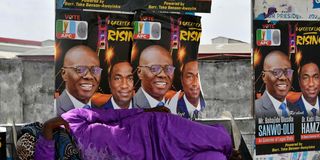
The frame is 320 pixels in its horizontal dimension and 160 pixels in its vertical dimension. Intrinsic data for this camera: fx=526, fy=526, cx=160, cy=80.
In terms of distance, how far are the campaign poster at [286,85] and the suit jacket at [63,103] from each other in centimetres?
160

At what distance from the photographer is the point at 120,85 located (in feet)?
13.4

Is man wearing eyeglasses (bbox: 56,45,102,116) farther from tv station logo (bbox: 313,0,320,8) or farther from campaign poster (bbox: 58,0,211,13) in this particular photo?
tv station logo (bbox: 313,0,320,8)

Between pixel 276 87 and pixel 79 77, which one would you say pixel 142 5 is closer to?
pixel 79 77

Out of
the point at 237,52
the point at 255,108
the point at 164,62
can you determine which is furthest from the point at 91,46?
the point at 237,52

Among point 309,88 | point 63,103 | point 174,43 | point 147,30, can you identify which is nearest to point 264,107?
point 309,88

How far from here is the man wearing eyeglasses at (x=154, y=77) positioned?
A: 4141mm

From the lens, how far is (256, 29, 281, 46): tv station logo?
14.5ft

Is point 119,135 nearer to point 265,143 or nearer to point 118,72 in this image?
point 118,72

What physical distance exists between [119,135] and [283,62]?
67.4 inches

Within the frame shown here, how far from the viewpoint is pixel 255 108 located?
4484 millimetres

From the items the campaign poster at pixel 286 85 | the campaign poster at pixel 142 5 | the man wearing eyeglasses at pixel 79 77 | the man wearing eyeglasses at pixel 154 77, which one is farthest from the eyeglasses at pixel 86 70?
the campaign poster at pixel 286 85

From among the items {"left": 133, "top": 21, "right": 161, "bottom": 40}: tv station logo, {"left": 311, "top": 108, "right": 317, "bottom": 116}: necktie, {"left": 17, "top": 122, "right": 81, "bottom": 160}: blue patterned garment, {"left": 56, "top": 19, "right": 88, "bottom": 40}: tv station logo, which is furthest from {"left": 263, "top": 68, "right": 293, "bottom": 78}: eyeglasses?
{"left": 17, "top": 122, "right": 81, "bottom": 160}: blue patterned garment

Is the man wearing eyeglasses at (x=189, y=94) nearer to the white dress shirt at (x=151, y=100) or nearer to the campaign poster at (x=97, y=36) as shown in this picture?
the white dress shirt at (x=151, y=100)

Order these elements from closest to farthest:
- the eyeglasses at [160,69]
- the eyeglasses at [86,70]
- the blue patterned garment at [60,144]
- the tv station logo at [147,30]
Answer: the blue patterned garment at [60,144]
the eyeglasses at [86,70]
the tv station logo at [147,30]
the eyeglasses at [160,69]
